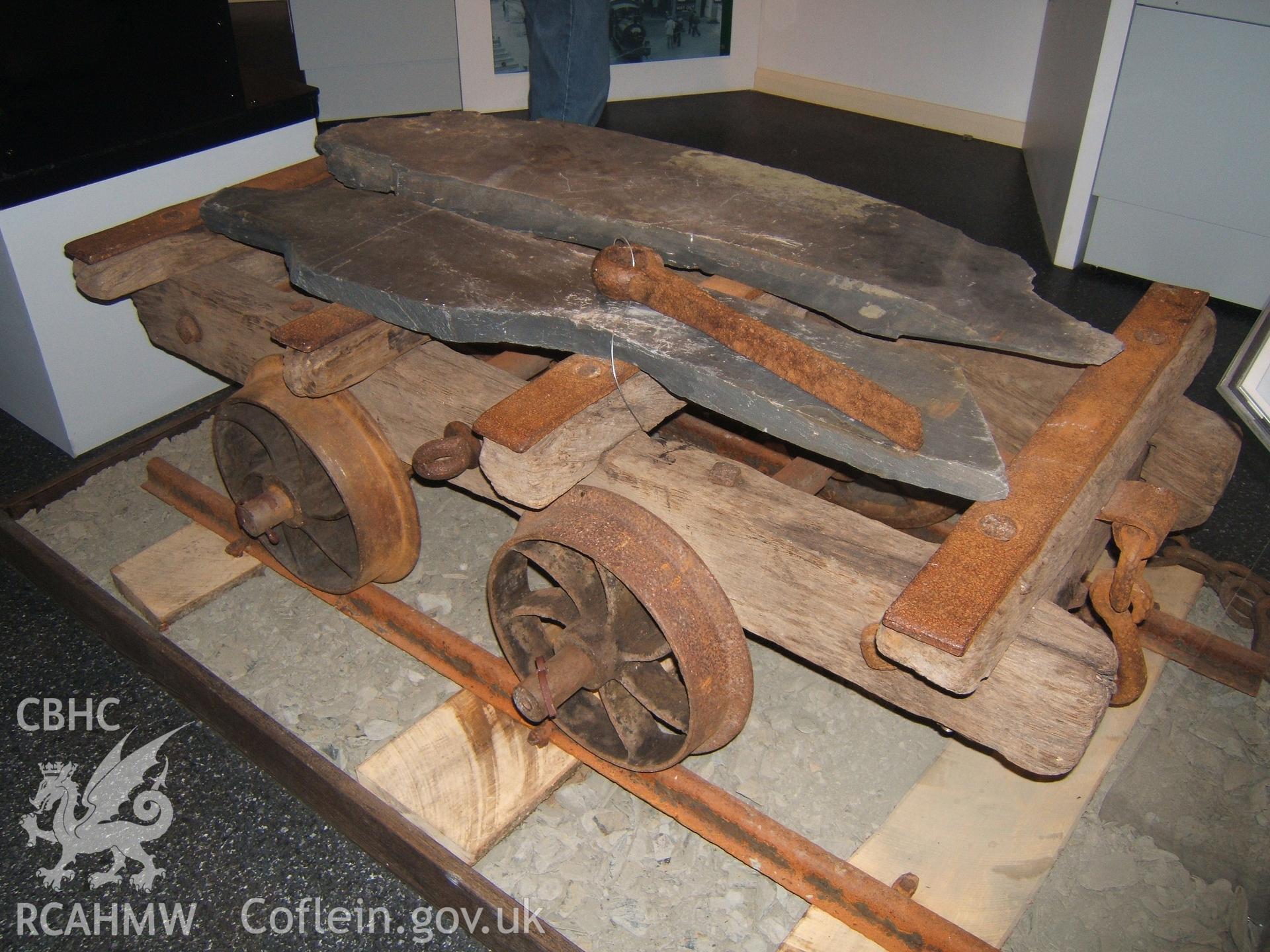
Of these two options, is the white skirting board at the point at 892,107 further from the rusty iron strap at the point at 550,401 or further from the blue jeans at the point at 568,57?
the rusty iron strap at the point at 550,401

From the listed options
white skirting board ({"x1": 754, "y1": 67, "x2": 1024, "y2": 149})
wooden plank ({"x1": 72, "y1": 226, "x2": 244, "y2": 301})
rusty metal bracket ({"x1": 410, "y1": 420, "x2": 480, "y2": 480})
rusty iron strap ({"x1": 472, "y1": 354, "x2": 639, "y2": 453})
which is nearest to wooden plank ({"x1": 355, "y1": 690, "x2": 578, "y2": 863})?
rusty metal bracket ({"x1": 410, "y1": 420, "x2": 480, "y2": 480})

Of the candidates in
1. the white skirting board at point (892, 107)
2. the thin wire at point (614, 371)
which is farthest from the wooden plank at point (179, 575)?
the white skirting board at point (892, 107)

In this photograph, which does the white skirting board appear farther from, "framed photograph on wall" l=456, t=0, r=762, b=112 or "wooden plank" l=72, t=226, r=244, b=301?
"wooden plank" l=72, t=226, r=244, b=301

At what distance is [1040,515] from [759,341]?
0.50 metres

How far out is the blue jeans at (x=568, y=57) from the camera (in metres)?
3.81

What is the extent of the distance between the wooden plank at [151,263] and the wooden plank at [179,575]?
65 centimetres

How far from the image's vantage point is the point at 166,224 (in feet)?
7.80

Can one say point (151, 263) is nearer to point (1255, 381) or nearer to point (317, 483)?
point (317, 483)

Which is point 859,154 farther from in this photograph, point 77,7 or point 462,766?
point 462,766

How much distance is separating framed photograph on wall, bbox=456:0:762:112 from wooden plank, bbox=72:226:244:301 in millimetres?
3003

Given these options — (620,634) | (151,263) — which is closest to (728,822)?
(620,634)

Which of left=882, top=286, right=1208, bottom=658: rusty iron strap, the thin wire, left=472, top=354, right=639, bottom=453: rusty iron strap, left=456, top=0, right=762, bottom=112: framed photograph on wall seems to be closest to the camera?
left=882, top=286, right=1208, bottom=658: rusty iron strap

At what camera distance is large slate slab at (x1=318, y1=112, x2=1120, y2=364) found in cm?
183

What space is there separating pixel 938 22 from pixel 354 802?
481 centimetres
